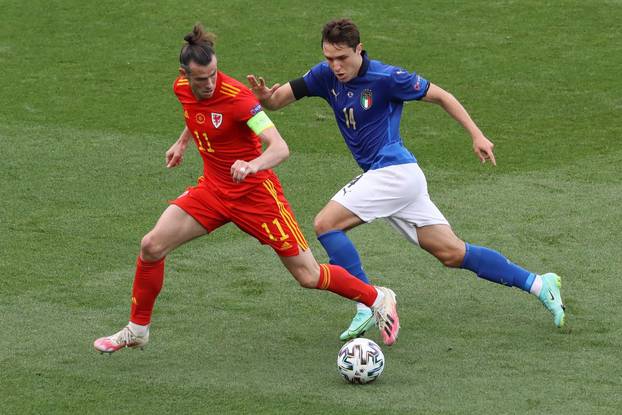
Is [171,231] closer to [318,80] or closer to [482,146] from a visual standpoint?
[318,80]

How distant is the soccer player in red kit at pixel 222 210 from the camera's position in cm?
742

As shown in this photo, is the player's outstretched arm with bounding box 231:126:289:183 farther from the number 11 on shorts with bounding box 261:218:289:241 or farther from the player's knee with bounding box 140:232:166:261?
the player's knee with bounding box 140:232:166:261

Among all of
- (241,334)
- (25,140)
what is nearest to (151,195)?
(25,140)

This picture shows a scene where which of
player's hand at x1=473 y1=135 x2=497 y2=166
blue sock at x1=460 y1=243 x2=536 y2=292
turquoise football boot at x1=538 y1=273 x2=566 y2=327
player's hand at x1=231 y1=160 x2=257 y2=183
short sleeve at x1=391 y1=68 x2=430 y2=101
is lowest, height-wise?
turquoise football boot at x1=538 y1=273 x2=566 y2=327

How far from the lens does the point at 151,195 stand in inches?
438

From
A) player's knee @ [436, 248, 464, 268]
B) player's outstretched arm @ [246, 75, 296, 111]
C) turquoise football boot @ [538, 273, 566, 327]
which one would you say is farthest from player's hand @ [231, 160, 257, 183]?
turquoise football boot @ [538, 273, 566, 327]

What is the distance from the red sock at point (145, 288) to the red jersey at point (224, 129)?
64cm

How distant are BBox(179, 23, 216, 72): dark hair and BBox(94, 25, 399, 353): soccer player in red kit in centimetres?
4

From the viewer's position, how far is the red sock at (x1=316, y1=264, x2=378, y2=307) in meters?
7.73

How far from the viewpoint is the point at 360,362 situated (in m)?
7.20

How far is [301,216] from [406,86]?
2766 mm

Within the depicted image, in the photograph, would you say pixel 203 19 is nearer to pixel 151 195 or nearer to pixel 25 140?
pixel 25 140

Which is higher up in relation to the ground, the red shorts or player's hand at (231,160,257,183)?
player's hand at (231,160,257,183)

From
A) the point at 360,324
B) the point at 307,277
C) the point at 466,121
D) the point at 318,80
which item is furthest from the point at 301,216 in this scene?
the point at 307,277
